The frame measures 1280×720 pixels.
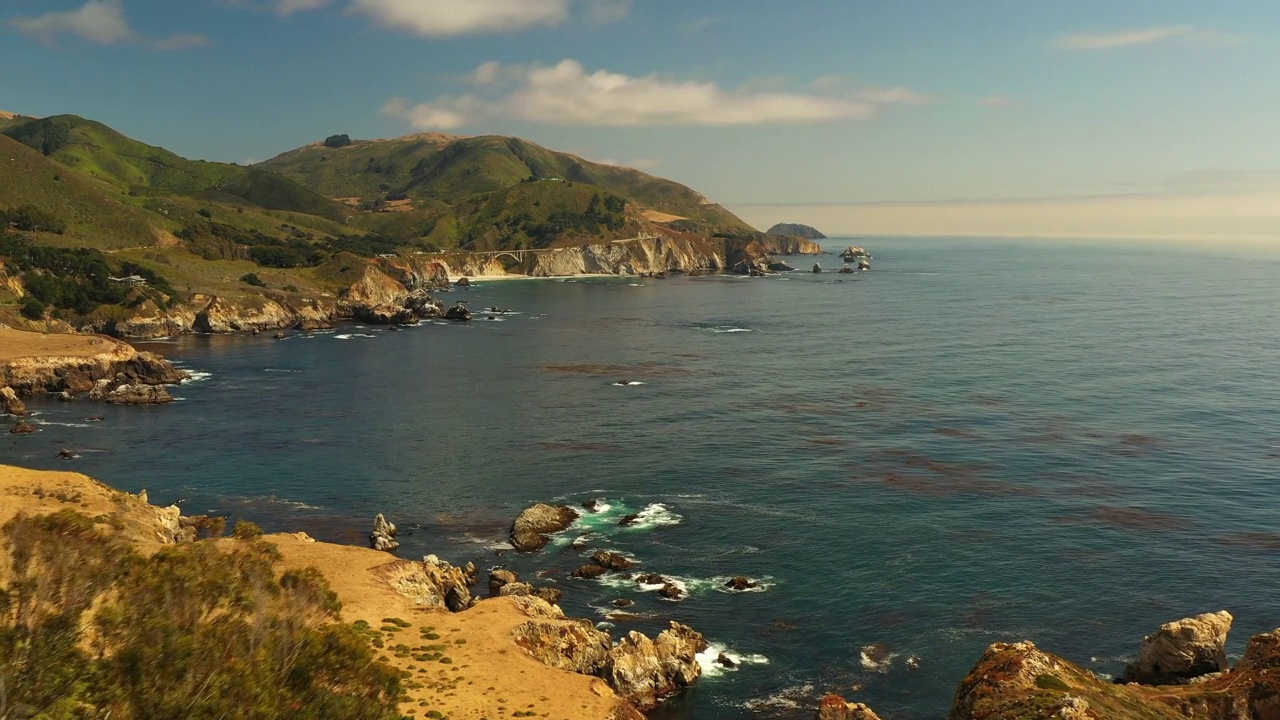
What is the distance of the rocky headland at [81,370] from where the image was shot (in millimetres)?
125188

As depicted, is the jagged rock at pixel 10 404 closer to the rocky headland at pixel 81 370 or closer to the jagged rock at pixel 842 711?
the rocky headland at pixel 81 370

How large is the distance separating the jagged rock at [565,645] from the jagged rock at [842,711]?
1384 cm

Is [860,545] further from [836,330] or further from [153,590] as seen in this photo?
[836,330]

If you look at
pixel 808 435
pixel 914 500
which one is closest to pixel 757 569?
pixel 914 500

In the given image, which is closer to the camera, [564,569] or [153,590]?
[153,590]

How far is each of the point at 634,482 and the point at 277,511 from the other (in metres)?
34.1

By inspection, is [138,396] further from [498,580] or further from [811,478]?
[811,478]

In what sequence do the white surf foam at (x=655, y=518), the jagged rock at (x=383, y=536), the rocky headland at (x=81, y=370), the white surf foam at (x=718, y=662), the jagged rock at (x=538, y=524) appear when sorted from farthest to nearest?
the rocky headland at (x=81, y=370) < the white surf foam at (x=655, y=518) < the jagged rock at (x=538, y=524) < the jagged rock at (x=383, y=536) < the white surf foam at (x=718, y=662)

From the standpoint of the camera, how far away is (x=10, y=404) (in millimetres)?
115125

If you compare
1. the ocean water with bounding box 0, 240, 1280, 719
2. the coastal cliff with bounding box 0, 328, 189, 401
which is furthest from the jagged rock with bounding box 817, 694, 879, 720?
the coastal cliff with bounding box 0, 328, 189, 401

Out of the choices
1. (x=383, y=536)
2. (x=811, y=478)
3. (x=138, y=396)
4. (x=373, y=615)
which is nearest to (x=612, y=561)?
(x=383, y=536)

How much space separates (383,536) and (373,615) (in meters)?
18.9

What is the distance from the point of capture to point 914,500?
81500mm

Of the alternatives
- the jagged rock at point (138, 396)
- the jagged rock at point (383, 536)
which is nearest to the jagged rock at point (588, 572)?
the jagged rock at point (383, 536)
